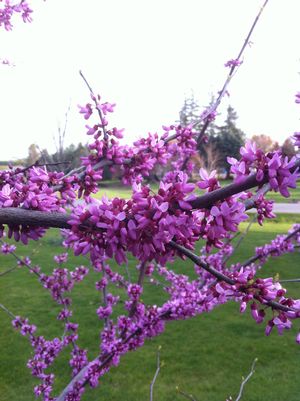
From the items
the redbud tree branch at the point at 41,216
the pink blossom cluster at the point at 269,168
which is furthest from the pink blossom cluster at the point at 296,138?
the redbud tree branch at the point at 41,216

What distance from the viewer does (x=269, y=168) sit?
1074mm

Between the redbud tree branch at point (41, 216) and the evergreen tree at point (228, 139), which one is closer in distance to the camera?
the redbud tree branch at point (41, 216)

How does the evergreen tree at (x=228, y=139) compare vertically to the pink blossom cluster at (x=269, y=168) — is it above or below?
above

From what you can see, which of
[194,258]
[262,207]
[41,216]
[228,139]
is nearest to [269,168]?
[194,258]

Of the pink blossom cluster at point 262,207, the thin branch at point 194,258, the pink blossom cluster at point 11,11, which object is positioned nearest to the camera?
the thin branch at point 194,258

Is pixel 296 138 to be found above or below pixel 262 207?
above

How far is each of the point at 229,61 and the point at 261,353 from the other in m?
4.97

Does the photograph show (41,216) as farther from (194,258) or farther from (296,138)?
(296,138)

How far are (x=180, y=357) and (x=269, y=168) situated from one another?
6.14 meters

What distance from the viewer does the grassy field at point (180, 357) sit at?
5.60 metres

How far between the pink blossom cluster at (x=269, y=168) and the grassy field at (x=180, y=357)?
5.10 m

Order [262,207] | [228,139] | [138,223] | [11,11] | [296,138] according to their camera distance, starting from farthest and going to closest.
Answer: [228,139]
[11,11]
[262,207]
[296,138]
[138,223]

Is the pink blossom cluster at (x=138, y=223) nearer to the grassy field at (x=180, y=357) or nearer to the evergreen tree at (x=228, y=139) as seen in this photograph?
the grassy field at (x=180, y=357)

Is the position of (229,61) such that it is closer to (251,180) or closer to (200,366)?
(251,180)
